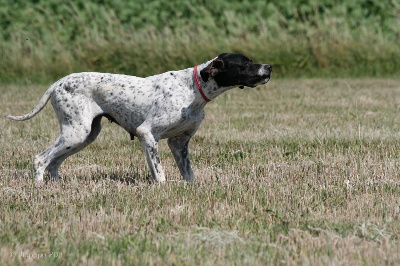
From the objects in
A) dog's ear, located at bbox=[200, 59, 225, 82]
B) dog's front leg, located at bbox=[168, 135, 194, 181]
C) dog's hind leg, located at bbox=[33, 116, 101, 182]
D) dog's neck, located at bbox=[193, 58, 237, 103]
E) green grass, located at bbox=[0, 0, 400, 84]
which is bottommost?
green grass, located at bbox=[0, 0, 400, 84]

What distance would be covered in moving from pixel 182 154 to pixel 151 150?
43 centimetres

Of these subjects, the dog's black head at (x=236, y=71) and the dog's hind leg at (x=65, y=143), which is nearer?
the dog's black head at (x=236, y=71)

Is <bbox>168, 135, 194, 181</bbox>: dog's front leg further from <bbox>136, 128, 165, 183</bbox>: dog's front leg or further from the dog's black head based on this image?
the dog's black head

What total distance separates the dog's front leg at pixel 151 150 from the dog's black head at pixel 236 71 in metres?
0.68

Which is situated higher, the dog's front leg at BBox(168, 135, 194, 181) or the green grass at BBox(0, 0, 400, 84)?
the dog's front leg at BBox(168, 135, 194, 181)

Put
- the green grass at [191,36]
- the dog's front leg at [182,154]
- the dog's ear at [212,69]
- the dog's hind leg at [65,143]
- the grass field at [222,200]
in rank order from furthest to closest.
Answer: the green grass at [191,36]
the dog's front leg at [182,154]
the dog's hind leg at [65,143]
the dog's ear at [212,69]
the grass field at [222,200]

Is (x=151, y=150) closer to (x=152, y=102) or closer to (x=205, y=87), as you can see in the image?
(x=152, y=102)

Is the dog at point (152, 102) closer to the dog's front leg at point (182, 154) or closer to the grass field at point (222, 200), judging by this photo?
the dog's front leg at point (182, 154)

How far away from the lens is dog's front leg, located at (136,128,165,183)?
7039 mm

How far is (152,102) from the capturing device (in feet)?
23.4

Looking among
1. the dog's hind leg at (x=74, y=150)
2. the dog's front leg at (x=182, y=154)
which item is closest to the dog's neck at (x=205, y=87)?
the dog's front leg at (x=182, y=154)

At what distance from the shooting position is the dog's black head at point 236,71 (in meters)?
7.05

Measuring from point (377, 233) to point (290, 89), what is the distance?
32.3ft

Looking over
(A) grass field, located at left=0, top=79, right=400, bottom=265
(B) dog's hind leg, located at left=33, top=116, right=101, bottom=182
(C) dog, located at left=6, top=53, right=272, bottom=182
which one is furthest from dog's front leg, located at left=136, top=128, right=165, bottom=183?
(B) dog's hind leg, located at left=33, top=116, right=101, bottom=182
